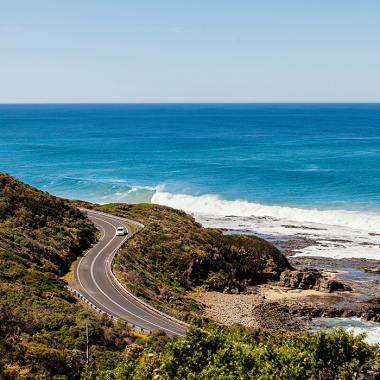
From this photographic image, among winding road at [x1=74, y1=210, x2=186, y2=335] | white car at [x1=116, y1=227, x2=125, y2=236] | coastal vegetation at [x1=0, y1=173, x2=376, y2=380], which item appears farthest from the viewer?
white car at [x1=116, y1=227, x2=125, y2=236]

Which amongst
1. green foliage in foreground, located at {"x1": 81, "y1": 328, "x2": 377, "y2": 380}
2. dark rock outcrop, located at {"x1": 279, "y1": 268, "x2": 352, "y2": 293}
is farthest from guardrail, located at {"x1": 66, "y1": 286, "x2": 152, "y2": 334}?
dark rock outcrop, located at {"x1": 279, "y1": 268, "x2": 352, "y2": 293}

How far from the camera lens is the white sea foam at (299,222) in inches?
2224

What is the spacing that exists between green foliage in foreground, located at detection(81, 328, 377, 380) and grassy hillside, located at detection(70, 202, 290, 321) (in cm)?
1271

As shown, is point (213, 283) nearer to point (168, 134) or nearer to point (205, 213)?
point (205, 213)

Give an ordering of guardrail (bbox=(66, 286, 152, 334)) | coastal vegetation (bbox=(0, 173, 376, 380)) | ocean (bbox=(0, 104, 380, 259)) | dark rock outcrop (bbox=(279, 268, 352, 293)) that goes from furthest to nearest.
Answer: ocean (bbox=(0, 104, 380, 259)) → dark rock outcrop (bbox=(279, 268, 352, 293)) → guardrail (bbox=(66, 286, 152, 334)) → coastal vegetation (bbox=(0, 173, 376, 380))

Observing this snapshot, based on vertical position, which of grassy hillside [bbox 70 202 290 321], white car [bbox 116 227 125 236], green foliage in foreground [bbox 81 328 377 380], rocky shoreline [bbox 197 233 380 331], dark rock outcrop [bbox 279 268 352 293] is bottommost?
rocky shoreline [bbox 197 233 380 331]

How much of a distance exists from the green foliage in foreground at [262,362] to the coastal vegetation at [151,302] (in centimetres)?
4

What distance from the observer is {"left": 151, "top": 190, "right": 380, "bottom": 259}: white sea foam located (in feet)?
185

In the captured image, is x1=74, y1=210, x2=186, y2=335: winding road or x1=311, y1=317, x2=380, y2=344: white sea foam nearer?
x1=74, y1=210, x2=186, y2=335: winding road

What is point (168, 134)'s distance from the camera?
621ft

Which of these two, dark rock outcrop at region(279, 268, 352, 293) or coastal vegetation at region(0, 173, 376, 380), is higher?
coastal vegetation at region(0, 173, 376, 380)

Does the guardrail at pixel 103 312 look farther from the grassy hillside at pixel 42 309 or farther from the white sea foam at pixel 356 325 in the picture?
the white sea foam at pixel 356 325

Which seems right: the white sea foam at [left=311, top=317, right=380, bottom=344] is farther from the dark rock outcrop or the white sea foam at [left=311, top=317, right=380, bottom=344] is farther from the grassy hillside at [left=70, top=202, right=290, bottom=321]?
the grassy hillside at [left=70, top=202, right=290, bottom=321]

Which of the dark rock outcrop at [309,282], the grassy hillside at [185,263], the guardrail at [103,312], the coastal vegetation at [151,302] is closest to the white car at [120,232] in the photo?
the grassy hillside at [185,263]
